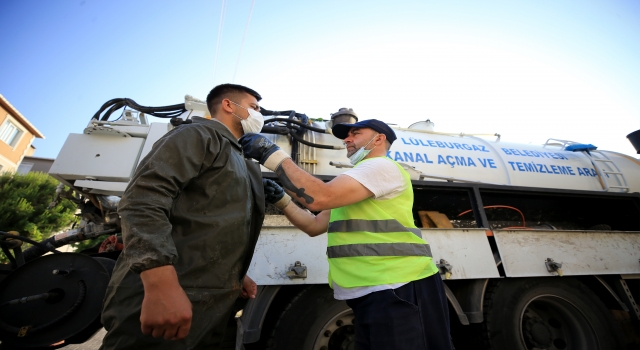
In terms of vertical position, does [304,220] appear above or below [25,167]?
below

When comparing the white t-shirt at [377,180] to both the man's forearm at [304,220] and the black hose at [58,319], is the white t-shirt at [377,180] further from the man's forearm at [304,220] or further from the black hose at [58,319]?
the black hose at [58,319]

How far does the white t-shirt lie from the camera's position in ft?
5.12

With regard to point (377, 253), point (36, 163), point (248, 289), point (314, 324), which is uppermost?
point (36, 163)

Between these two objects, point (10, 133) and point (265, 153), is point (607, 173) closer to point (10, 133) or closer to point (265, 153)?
point (265, 153)

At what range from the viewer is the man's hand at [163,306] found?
93 cm

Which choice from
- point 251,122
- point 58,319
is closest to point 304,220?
point 251,122

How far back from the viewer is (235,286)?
133 centimetres

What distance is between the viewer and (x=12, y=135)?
16656mm

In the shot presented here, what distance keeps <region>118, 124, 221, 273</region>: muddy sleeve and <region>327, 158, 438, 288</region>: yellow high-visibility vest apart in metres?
0.86

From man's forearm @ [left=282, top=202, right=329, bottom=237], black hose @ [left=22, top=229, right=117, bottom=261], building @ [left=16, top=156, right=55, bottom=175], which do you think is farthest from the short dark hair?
building @ [left=16, top=156, right=55, bottom=175]

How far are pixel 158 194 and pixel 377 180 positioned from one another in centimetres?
110

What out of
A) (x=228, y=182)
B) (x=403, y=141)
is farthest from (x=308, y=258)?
(x=403, y=141)

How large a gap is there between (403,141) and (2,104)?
877 inches

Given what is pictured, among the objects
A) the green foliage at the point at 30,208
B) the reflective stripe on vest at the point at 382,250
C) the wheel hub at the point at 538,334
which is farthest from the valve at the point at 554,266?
the green foliage at the point at 30,208
